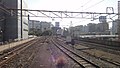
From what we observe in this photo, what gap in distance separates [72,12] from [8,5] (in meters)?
40.4

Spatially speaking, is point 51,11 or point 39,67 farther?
point 51,11

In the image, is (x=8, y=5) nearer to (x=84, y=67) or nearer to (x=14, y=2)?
(x=14, y=2)

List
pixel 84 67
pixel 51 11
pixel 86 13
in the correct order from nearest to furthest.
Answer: pixel 84 67
pixel 51 11
pixel 86 13

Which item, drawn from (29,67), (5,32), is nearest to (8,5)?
(5,32)

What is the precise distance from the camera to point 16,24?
89.1 meters

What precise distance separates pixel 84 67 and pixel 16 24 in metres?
73.6

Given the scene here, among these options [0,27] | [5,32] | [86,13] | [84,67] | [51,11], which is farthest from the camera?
[5,32]

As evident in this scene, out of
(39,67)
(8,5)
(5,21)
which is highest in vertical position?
(8,5)

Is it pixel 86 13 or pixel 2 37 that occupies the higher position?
pixel 86 13

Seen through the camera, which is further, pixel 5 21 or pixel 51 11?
pixel 5 21

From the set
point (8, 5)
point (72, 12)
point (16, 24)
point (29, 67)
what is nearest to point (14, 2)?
point (8, 5)

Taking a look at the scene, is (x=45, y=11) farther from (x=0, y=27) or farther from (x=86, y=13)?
(x=0, y=27)

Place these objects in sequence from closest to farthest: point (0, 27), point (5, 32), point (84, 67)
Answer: point (84, 67), point (0, 27), point (5, 32)

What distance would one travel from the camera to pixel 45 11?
52.4 metres
